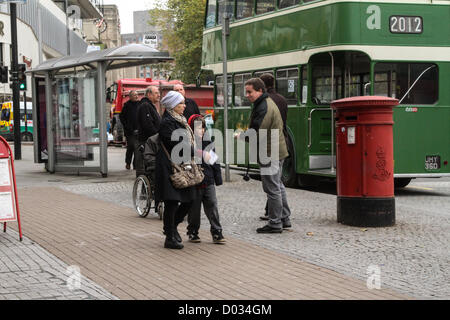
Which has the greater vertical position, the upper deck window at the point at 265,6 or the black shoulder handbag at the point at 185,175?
the upper deck window at the point at 265,6

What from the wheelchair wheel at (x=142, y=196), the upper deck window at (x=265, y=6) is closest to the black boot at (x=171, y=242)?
the wheelchair wheel at (x=142, y=196)

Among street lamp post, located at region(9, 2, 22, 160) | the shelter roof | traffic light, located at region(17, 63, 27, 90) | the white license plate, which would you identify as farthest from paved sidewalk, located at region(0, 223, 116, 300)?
traffic light, located at region(17, 63, 27, 90)

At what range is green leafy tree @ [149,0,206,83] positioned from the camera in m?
54.1

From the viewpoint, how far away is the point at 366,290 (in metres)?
5.93

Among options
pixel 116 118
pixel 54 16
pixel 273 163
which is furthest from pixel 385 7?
pixel 54 16

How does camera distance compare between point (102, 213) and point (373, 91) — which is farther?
point (373, 91)

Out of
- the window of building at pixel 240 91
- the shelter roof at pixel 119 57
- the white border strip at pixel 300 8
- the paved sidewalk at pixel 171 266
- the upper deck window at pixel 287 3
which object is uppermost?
the upper deck window at pixel 287 3

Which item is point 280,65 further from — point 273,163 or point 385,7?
point 273,163

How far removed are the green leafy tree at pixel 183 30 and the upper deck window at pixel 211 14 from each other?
35690mm

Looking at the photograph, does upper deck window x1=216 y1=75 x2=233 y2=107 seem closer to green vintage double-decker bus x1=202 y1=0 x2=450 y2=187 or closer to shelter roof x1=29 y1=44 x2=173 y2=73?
shelter roof x1=29 y1=44 x2=173 y2=73

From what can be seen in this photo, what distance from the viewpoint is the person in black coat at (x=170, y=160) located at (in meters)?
7.75

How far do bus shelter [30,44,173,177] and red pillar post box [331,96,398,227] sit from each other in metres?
7.27

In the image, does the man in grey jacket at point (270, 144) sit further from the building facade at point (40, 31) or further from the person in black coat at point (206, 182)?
the building facade at point (40, 31)

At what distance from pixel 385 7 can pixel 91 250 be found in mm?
7406
